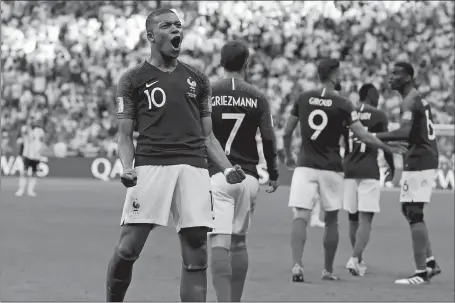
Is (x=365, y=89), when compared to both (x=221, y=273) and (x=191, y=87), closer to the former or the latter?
(x=221, y=273)

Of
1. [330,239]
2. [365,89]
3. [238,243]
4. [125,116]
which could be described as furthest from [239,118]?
[365,89]

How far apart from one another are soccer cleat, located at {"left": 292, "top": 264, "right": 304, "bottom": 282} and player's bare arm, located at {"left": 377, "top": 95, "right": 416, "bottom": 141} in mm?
1838

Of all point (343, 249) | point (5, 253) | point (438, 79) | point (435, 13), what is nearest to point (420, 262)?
point (343, 249)

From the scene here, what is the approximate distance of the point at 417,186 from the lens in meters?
12.0

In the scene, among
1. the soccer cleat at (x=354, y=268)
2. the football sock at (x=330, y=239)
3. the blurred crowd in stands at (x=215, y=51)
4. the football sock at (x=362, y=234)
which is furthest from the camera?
the blurred crowd in stands at (x=215, y=51)

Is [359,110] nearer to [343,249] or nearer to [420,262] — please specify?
[420,262]

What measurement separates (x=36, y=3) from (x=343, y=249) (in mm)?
31132

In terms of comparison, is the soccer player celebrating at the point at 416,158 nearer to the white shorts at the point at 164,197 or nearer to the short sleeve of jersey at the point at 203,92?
the short sleeve of jersey at the point at 203,92

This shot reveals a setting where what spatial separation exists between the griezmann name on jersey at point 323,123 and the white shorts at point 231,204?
2.91 meters

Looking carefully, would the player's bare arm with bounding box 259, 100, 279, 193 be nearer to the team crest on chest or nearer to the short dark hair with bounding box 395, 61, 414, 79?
the team crest on chest

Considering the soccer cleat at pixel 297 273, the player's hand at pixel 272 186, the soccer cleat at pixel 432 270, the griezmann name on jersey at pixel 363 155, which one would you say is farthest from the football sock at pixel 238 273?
the griezmann name on jersey at pixel 363 155

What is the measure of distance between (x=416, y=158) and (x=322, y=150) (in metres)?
1.37

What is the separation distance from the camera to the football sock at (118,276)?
6.61m

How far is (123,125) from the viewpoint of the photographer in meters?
6.66
